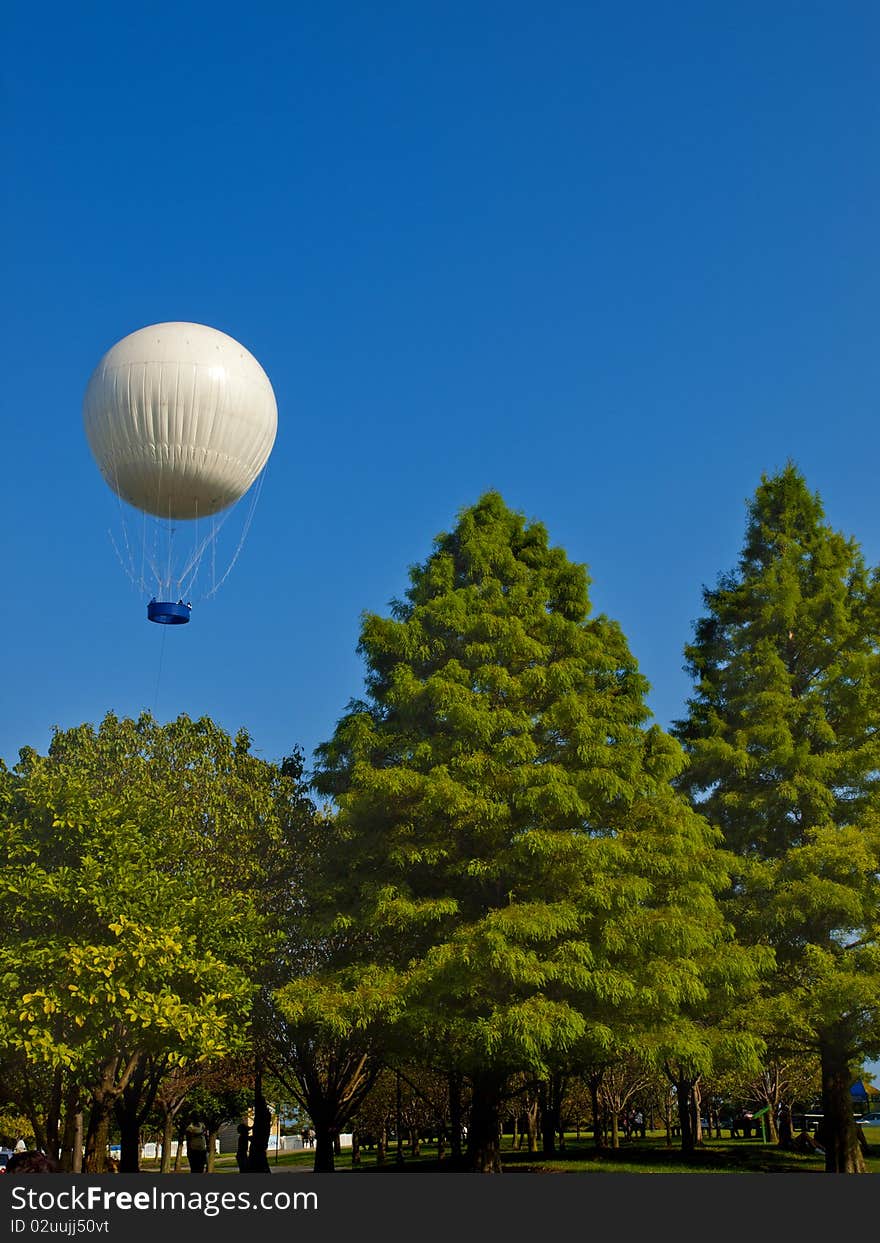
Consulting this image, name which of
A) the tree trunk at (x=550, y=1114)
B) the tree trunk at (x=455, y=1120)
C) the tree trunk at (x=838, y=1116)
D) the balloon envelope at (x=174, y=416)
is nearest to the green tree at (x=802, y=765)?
the tree trunk at (x=838, y=1116)

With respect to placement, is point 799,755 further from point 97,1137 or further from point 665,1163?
point 97,1137

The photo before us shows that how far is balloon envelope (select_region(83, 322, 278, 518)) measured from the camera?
25.8 meters

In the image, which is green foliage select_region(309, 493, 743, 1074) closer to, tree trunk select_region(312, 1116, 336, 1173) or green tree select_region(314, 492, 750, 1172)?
green tree select_region(314, 492, 750, 1172)

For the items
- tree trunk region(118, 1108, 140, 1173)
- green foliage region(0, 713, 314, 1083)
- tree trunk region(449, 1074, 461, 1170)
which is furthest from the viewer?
tree trunk region(449, 1074, 461, 1170)

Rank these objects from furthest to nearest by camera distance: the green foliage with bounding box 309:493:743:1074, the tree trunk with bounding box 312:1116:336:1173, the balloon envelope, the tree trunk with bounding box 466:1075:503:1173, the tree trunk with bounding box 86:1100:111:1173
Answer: the tree trunk with bounding box 312:1116:336:1173, the tree trunk with bounding box 86:1100:111:1173, the balloon envelope, the tree trunk with bounding box 466:1075:503:1173, the green foliage with bounding box 309:493:743:1074

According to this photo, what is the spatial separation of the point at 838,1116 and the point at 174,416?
73.5 ft

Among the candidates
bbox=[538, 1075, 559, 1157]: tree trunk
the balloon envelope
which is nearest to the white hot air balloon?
the balloon envelope

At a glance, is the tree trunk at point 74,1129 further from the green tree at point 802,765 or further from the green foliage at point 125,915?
the green tree at point 802,765

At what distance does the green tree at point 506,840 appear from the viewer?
22703 millimetres

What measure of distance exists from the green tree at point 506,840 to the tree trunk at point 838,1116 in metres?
4.54

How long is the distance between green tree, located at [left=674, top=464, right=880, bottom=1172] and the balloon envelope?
45.8 ft

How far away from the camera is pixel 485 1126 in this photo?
24891 millimetres

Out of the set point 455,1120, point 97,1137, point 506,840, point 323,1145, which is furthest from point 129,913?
point 455,1120

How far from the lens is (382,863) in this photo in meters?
26.0
